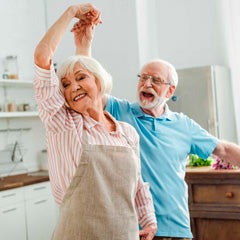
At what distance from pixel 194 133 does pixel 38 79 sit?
43.2 inches

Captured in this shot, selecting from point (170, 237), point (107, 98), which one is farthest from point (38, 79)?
point (170, 237)

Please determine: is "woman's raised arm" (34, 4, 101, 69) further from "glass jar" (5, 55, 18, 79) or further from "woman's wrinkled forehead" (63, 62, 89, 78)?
"glass jar" (5, 55, 18, 79)

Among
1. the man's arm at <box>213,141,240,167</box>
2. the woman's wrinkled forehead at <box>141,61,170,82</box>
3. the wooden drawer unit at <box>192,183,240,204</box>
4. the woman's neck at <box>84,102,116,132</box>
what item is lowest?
the wooden drawer unit at <box>192,183,240,204</box>

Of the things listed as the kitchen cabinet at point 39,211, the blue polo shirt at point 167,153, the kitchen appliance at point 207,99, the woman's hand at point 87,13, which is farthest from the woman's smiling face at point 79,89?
the kitchen appliance at point 207,99

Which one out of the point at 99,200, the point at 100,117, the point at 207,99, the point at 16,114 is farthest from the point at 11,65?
the point at 99,200

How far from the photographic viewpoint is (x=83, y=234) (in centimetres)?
128

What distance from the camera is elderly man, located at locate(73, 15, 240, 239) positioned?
1.90m

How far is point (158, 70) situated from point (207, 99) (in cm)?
223

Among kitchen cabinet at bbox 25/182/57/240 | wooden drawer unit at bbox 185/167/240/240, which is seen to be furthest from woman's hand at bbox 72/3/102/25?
kitchen cabinet at bbox 25/182/57/240

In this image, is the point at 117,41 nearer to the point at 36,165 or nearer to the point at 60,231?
the point at 36,165

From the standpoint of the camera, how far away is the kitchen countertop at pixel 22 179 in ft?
12.4

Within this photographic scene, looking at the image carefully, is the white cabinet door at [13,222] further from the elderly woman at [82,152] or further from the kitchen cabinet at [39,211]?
the elderly woman at [82,152]

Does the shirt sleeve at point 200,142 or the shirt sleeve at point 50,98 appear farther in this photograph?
the shirt sleeve at point 200,142

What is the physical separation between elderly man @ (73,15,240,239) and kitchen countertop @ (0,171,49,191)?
2.02m
